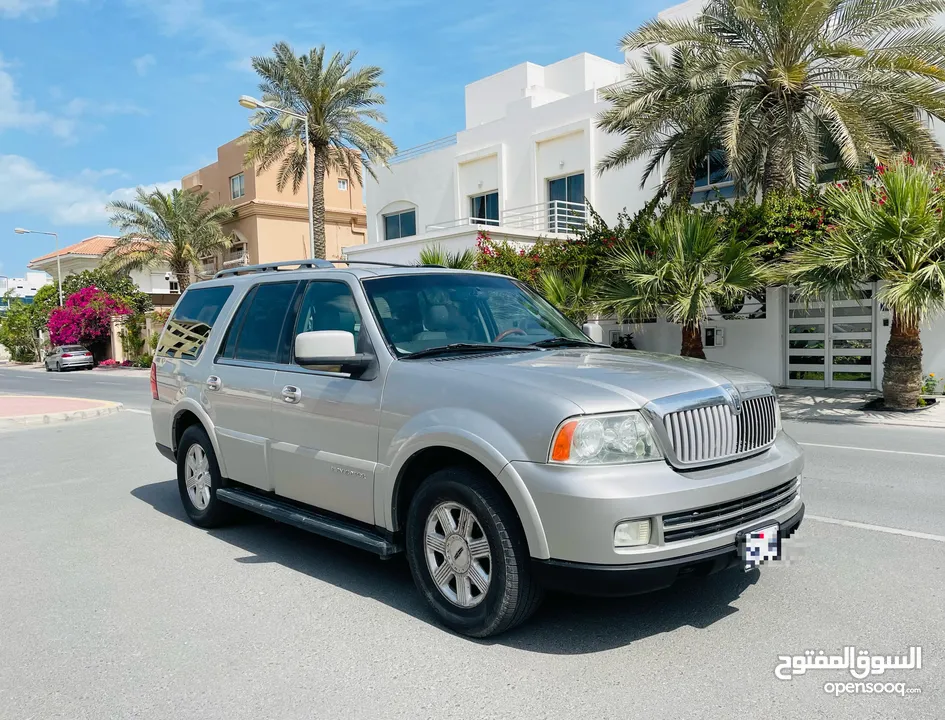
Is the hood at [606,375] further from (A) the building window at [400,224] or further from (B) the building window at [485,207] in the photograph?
(A) the building window at [400,224]

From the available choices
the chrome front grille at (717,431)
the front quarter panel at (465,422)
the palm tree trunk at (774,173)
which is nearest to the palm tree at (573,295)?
the palm tree trunk at (774,173)

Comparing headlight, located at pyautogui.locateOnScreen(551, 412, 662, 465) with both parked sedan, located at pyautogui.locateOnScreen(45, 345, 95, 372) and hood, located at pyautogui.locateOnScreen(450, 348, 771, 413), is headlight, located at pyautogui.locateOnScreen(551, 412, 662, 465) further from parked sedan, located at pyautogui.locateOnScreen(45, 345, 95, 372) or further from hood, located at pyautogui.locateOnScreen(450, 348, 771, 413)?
parked sedan, located at pyautogui.locateOnScreen(45, 345, 95, 372)

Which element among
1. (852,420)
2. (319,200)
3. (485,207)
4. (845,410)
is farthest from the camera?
(485,207)

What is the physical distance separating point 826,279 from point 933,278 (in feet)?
5.61

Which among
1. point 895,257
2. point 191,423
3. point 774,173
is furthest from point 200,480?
point 774,173

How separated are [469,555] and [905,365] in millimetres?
12672

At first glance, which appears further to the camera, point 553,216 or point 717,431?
point 553,216

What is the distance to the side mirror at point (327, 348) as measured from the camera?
14.0ft

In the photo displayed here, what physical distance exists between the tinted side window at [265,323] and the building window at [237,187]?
42.7 metres

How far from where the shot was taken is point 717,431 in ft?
12.4

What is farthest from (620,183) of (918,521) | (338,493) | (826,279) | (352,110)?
(338,493)

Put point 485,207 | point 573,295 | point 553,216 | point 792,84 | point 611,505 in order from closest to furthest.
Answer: point 611,505 < point 792,84 < point 573,295 < point 553,216 < point 485,207

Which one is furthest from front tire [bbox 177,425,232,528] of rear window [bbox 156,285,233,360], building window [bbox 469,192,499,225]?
building window [bbox 469,192,499,225]

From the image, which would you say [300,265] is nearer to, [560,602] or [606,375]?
[606,375]
